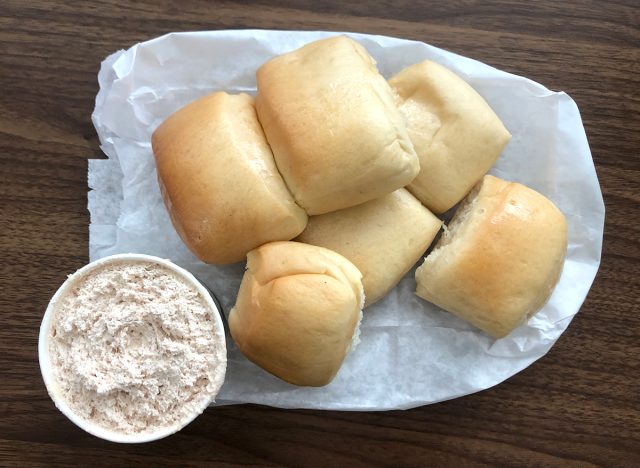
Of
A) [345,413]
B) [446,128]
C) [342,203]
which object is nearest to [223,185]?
[342,203]

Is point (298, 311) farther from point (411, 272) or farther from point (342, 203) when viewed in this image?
point (411, 272)

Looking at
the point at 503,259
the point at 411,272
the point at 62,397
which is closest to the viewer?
the point at 62,397

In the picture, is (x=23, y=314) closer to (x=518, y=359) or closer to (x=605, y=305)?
(x=518, y=359)

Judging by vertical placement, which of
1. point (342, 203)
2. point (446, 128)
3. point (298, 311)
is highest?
point (446, 128)

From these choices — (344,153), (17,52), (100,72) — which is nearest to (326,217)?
(344,153)

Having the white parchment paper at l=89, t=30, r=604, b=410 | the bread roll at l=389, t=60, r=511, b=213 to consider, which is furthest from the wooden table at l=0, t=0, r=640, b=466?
the bread roll at l=389, t=60, r=511, b=213

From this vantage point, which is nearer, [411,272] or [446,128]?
[446,128]
